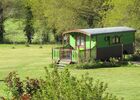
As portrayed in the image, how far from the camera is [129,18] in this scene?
46438 millimetres

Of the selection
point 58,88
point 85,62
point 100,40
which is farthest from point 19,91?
point 100,40

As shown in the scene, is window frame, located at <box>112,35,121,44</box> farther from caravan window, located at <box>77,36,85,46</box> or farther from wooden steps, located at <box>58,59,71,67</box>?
wooden steps, located at <box>58,59,71,67</box>

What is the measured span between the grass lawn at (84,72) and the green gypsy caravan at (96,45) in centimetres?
232

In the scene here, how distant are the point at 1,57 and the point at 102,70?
17349 mm

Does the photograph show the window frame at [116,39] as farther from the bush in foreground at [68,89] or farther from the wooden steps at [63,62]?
the bush in foreground at [68,89]

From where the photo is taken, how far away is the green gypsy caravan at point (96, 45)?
36.2 m

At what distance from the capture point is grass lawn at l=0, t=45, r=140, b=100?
76.7 ft

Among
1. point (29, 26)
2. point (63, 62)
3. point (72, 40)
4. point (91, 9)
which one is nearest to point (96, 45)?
point (63, 62)

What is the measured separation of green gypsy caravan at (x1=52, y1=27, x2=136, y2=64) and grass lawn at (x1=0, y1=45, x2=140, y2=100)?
2.32m

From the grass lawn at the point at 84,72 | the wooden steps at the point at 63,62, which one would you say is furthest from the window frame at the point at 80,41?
the grass lawn at the point at 84,72

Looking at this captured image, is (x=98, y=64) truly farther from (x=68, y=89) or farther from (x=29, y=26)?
(x=29, y=26)

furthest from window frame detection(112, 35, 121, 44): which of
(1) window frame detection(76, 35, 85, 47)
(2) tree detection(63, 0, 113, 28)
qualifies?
(2) tree detection(63, 0, 113, 28)

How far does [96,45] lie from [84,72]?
5456 millimetres

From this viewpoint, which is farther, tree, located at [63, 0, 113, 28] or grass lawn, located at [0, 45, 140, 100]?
tree, located at [63, 0, 113, 28]
